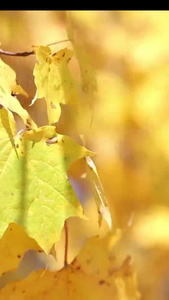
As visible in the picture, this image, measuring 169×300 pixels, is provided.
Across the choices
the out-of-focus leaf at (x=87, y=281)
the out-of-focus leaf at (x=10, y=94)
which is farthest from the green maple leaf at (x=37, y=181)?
the out-of-focus leaf at (x=87, y=281)

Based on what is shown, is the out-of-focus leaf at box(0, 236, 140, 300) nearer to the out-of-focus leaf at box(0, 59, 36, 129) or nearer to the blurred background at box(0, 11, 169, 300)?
the blurred background at box(0, 11, 169, 300)

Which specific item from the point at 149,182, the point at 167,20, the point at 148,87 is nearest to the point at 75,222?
the point at 149,182

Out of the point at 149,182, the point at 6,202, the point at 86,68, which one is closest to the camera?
the point at 6,202

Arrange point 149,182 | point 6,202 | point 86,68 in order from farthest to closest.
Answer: point 149,182 → point 86,68 → point 6,202

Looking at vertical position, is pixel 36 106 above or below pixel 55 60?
below

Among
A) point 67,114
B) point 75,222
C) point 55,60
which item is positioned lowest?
point 75,222

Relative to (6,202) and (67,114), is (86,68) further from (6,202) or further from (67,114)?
(6,202)

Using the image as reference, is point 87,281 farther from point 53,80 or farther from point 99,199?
point 53,80
